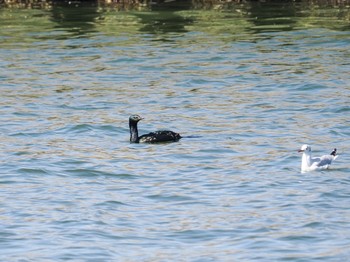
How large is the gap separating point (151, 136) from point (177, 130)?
50.2 inches

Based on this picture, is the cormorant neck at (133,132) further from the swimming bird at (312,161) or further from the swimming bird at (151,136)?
the swimming bird at (312,161)

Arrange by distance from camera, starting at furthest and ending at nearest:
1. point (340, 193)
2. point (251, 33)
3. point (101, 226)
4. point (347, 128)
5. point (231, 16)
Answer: point (231, 16)
point (251, 33)
point (347, 128)
point (340, 193)
point (101, 226)

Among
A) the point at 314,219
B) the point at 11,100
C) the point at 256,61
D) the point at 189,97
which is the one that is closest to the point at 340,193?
the point at 314,219

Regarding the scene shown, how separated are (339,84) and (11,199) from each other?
12.3 metres

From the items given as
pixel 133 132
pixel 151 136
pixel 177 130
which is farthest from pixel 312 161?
pixel 177 130

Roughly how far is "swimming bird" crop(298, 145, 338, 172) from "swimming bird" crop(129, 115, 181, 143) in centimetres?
371

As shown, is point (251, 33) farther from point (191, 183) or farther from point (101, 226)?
point (101, 226)

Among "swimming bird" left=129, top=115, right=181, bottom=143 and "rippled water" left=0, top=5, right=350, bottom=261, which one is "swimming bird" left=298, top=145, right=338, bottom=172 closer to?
"rippled water" left=0, top=5, right=350, bottom=261

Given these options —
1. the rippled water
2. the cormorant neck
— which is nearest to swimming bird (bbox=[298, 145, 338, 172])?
the rippled water

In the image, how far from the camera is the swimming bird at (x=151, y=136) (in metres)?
23.0

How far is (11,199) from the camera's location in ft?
61.5

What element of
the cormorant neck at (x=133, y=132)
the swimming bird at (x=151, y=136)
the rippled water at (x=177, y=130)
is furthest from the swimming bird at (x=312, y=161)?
the cormorant neck at (x=133, y=132)

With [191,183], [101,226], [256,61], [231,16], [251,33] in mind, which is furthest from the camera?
[231,16]

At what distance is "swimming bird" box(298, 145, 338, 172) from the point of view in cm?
1978
